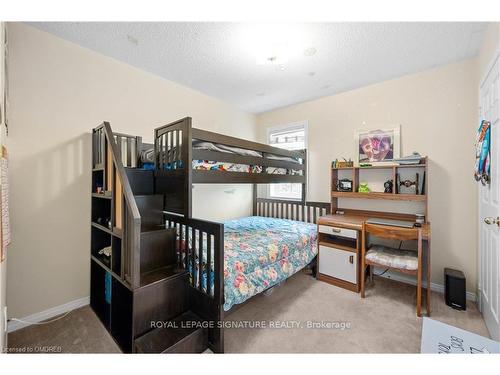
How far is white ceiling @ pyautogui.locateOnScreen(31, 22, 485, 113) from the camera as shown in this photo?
1.80 meters

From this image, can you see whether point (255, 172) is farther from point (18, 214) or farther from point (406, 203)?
point (18, 214)

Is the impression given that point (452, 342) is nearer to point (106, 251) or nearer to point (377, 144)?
point (377, 144)

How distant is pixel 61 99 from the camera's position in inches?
78.7

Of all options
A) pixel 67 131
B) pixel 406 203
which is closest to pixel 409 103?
pixel 406 203

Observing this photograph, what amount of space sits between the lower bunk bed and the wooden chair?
0.65 m

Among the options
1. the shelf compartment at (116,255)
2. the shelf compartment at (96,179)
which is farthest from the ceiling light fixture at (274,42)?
the shelf compartment at (116,255)

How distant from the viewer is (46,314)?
1.93 meters

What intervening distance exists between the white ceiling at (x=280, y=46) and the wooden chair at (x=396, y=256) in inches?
67.6

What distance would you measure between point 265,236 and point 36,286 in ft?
7.08

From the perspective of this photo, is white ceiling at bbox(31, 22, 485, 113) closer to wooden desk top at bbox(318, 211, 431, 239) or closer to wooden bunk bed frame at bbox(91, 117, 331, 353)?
wooden bunk bed frame at bbox(91, 117, 331, 353)

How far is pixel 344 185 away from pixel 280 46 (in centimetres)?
188

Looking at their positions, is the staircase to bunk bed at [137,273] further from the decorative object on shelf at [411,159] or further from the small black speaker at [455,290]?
the decorative object on shelf at [411,159]

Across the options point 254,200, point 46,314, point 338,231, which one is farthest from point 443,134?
point 46,314

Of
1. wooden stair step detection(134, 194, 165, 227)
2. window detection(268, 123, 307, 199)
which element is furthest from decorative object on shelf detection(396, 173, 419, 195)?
wooden stair step detection(134, 194, 165, 227)
